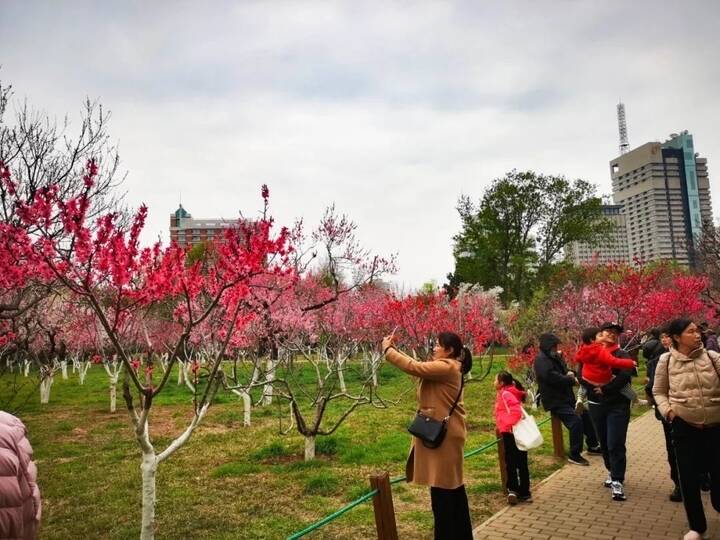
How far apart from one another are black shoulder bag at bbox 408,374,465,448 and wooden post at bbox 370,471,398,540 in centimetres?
51

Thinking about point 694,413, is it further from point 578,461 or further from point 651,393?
point 578,461

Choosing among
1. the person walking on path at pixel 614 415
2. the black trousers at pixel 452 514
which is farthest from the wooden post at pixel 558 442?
the black trousers at pixel 452 514

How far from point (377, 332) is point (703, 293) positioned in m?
19.8

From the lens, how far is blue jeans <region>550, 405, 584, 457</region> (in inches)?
271

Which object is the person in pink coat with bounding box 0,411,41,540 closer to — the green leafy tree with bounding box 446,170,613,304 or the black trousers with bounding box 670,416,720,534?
the black trousers with bounding box 670,416,720,534

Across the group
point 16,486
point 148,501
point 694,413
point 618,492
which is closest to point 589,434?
point 618,492

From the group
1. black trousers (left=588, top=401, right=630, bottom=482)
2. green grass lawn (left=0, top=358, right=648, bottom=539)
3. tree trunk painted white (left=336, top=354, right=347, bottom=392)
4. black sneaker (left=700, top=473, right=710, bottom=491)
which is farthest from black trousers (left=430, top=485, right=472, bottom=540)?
tree trunk painted white (left=336, top=354, right=347, bottom=392)

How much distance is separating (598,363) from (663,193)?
4404 inches

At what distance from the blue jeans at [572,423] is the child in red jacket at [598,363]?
44.8 inches

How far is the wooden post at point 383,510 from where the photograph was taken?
4.00 m

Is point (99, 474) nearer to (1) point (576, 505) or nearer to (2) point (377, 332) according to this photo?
(1) point (576, 505)

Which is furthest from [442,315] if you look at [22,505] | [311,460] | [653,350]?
[22,505]

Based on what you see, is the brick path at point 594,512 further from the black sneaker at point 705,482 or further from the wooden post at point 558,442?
the wooden post at point 558,442

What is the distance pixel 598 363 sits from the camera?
5.85m
